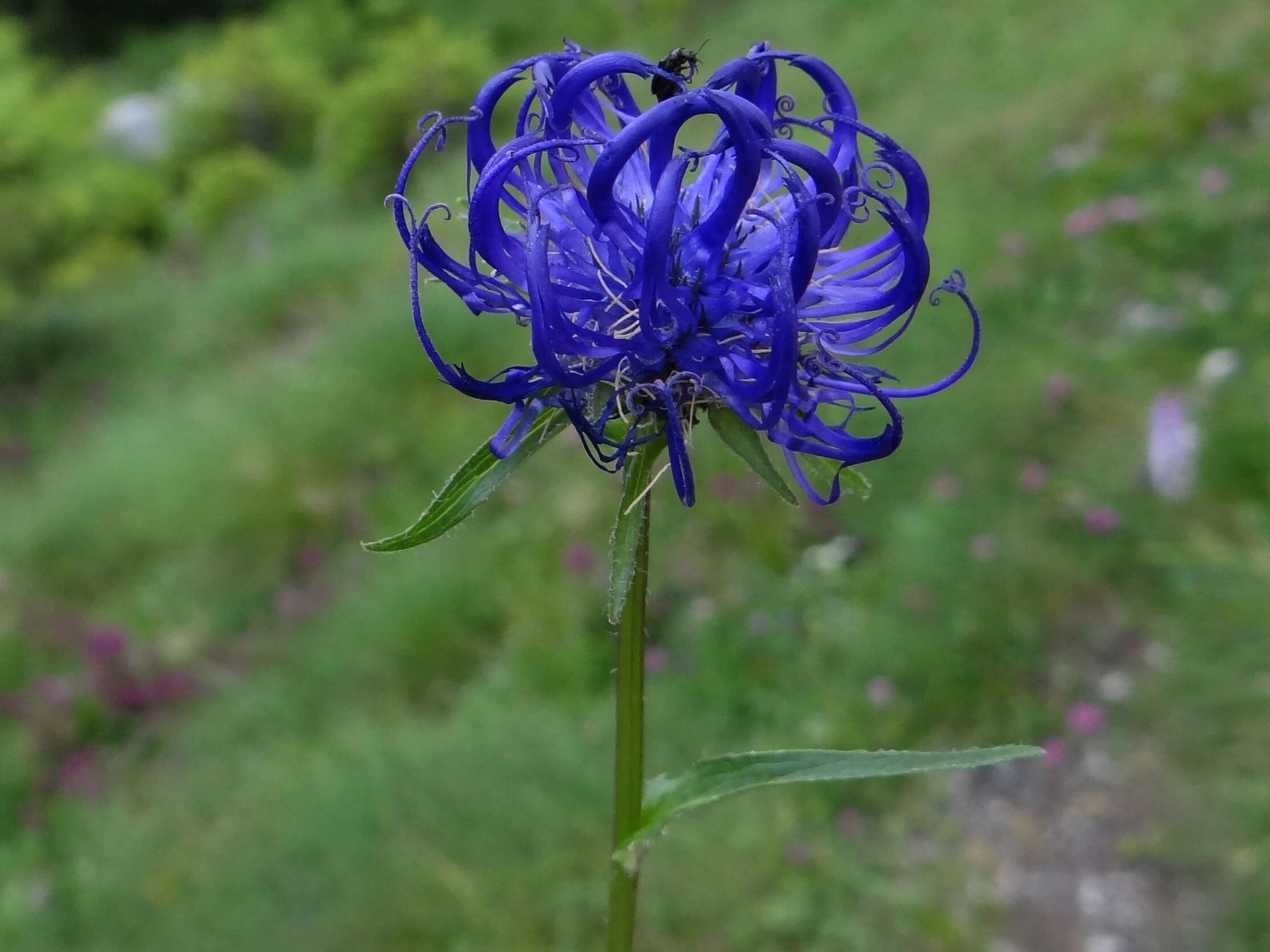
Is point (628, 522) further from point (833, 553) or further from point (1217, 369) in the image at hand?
point (1217, 369)

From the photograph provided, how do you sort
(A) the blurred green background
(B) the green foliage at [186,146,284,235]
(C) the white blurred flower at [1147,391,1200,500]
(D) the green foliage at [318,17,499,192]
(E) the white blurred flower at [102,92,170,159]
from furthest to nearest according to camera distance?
1. (E) the white blurred flower at [102,92,170,159]
2. (B) the green foliage at [186,146,284,235]
3. (D) the green foliage at [318,17,499,192]
4. (C) the white blurred flower at [1147,391,1200,500]
5. (A) the blurred green background

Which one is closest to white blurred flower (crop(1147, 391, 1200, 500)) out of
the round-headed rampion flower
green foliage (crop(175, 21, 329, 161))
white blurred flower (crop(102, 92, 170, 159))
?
the round-headed rampion flower

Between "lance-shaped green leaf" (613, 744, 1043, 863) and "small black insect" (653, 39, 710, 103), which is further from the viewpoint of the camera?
"small black insect" (653, 39, 710, 103)

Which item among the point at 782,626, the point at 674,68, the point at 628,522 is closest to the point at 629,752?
the point at 628,522

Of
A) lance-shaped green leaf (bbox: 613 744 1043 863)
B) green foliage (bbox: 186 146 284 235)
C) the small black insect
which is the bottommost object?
lance-shaped green leaf (bbox: 613 744 1043 863)

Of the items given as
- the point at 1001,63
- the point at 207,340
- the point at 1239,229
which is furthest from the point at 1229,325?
the point at 207,340

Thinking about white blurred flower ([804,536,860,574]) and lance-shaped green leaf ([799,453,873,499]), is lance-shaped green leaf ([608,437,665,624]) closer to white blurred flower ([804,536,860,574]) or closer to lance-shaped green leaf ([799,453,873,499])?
lance-shaped green leaf ([799,453,873,499])

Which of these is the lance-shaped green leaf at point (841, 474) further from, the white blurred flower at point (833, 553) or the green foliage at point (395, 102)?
the green foliage at point (395, 102)
